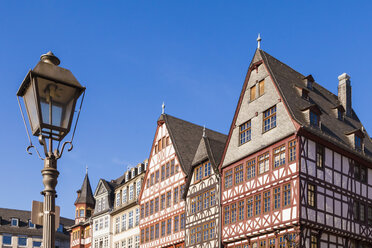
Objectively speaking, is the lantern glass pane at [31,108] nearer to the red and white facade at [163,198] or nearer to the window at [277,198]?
the window at [277,198]

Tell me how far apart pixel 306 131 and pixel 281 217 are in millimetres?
4761

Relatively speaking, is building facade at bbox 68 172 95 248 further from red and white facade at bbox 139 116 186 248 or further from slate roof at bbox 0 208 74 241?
slate roof at bbox 0 208 74 241

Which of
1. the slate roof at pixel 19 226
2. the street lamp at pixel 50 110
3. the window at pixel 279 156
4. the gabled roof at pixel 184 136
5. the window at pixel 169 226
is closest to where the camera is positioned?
the street lamp at pixel 50 110

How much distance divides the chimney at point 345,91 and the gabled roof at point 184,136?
10.8 meters

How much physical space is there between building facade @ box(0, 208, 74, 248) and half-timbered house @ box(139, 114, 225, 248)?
38145mm

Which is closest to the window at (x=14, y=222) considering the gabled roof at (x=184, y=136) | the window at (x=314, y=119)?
the gabled roof at (x=184, y=136)

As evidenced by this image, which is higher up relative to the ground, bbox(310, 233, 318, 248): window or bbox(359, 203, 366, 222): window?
bbox(359, 203, 366, 222): window

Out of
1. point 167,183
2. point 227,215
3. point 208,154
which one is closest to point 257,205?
point 227,215

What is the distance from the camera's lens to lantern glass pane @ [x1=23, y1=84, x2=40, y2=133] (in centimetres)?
799

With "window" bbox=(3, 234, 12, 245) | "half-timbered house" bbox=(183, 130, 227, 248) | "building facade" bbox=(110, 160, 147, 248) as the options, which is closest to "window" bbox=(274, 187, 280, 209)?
"half-timbered house" bbox=(183, 130, 227, 248)

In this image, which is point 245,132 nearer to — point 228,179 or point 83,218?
point 228,179

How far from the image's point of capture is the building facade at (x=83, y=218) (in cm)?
6047

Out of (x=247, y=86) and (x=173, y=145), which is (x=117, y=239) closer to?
(x=173, y=145)

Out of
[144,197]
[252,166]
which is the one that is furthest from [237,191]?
[144,197]
